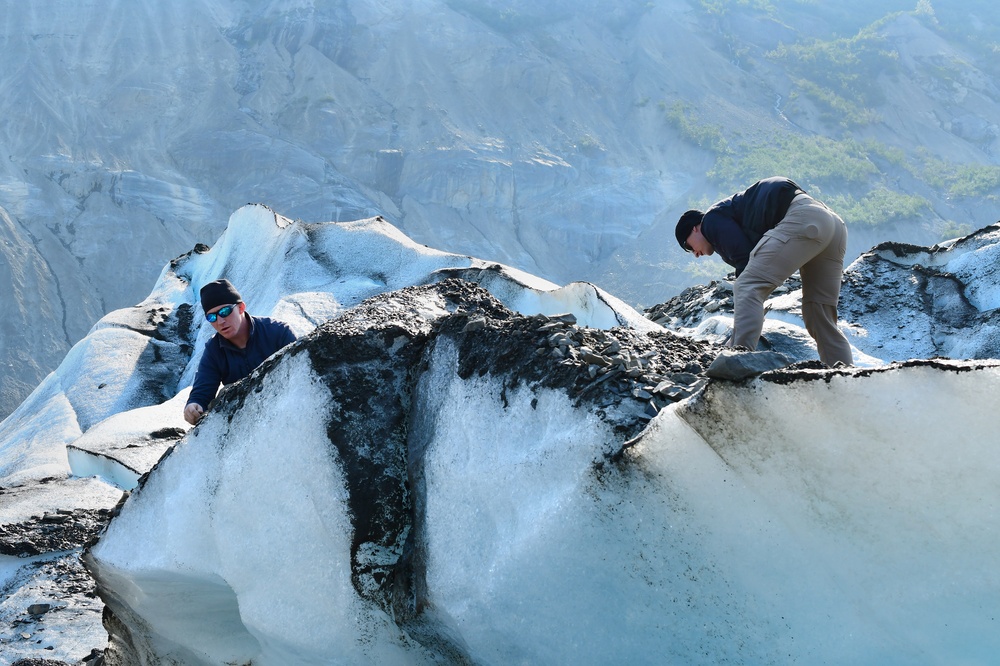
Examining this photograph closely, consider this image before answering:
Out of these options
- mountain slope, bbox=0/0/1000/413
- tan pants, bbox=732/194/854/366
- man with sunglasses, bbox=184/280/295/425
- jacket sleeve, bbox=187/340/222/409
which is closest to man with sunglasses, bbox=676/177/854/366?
tan pants, bbox=732/194/854/366

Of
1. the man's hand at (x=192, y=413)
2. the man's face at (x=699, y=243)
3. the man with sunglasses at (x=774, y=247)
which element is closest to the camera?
the man's hand at (x=192, y=413)

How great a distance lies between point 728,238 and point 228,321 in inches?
85.7

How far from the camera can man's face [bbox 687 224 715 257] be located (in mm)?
4012

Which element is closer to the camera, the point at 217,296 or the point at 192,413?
the point at 192,413

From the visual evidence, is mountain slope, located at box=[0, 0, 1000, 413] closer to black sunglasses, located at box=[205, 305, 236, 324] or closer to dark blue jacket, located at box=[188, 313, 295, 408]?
dark blue jacket, located at box=[188, 313, 295, 408]

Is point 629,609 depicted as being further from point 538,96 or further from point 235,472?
point 538,96

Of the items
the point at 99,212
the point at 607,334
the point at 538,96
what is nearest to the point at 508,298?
the point at 607,334

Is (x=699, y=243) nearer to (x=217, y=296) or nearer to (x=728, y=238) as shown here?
(x=728, y=238)

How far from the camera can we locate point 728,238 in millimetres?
3906

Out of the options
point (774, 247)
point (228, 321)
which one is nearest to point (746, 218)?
point (774, 247)

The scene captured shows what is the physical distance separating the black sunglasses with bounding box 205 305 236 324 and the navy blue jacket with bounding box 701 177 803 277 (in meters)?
2.08

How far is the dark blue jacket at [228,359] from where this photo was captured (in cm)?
381

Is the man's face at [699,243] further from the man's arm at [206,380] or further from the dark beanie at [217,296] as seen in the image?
the man's arm at [206,380]

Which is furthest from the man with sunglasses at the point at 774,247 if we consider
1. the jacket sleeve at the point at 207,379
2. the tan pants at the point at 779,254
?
the jacket sleeve at the point at 207,379
